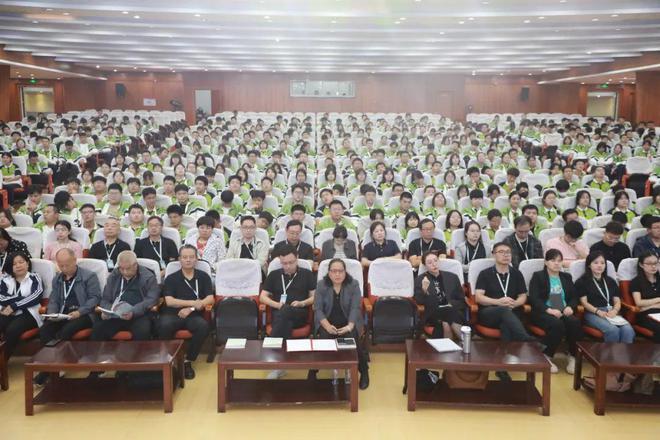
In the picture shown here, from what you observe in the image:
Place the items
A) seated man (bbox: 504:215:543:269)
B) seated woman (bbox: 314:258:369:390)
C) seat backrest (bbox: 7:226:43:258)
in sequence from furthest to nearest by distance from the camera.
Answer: seat backrest (bbox: 7:226:43:258) → seated man (bbox: 504:215:543:269) → seated woman (bbox: 314:258:369:390)

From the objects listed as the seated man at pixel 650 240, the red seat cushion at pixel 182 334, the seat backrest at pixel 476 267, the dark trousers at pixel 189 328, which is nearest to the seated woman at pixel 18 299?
the dark trousers at pixel 189 328

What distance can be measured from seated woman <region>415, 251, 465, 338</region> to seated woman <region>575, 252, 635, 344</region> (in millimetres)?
1066

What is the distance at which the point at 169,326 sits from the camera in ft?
15.6

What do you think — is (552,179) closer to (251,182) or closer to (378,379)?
(251,182)

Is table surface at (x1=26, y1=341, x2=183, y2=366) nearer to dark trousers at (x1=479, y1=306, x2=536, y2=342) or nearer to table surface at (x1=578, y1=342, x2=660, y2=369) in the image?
dark trousers at (x1=479, y1=306, x2=536, y2=342)

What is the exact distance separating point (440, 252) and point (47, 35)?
1304cm

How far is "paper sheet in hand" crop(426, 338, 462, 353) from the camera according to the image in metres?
4.21

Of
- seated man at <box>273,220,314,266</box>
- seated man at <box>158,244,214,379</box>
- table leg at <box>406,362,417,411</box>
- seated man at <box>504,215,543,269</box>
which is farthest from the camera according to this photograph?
seated man at <box>504,215,543,269</box>

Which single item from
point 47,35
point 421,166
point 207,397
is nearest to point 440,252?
point 207,397

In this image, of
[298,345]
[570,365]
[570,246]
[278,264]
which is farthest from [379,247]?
[570,365]

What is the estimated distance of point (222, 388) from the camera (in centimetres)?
Answer: 407

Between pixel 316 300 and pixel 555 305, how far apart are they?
210 cm

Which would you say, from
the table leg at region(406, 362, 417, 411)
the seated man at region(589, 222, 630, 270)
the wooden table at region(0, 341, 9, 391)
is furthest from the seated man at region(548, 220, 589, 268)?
the wooden table at region(0, 341, 9, 391)

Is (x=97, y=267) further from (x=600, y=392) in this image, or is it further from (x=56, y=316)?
(x=600, y=392)
